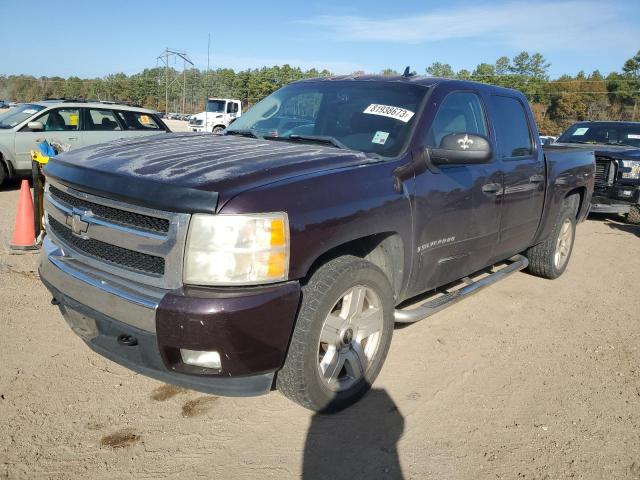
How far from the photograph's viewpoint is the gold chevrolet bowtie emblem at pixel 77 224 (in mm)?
2578

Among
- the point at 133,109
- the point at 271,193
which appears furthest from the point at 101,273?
the point at 133,109

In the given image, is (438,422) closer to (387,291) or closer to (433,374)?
(433,374)

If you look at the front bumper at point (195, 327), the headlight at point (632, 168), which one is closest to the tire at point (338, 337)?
the front bumper at point (195, 327)

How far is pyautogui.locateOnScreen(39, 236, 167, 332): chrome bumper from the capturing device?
227cm

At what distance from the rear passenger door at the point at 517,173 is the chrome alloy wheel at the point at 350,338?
166cm

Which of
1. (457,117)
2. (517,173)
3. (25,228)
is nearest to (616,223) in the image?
(517,173)

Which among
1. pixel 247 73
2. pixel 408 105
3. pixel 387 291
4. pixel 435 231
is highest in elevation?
pixel 247 73

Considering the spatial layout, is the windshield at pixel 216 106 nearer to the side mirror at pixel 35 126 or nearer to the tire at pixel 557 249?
the side mirror at pixel 35 126

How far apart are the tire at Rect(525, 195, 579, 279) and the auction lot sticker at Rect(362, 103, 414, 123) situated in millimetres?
2770

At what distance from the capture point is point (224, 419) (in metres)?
2.77

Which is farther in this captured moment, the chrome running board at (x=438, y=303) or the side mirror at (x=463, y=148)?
the chrome running board at (x=438, y=303)

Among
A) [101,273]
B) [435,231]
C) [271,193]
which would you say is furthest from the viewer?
[435,231]

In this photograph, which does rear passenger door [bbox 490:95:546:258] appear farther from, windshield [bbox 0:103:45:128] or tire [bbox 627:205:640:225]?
windshield [bbox 0:103:45:128]

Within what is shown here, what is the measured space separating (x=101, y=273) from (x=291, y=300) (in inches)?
38.2
